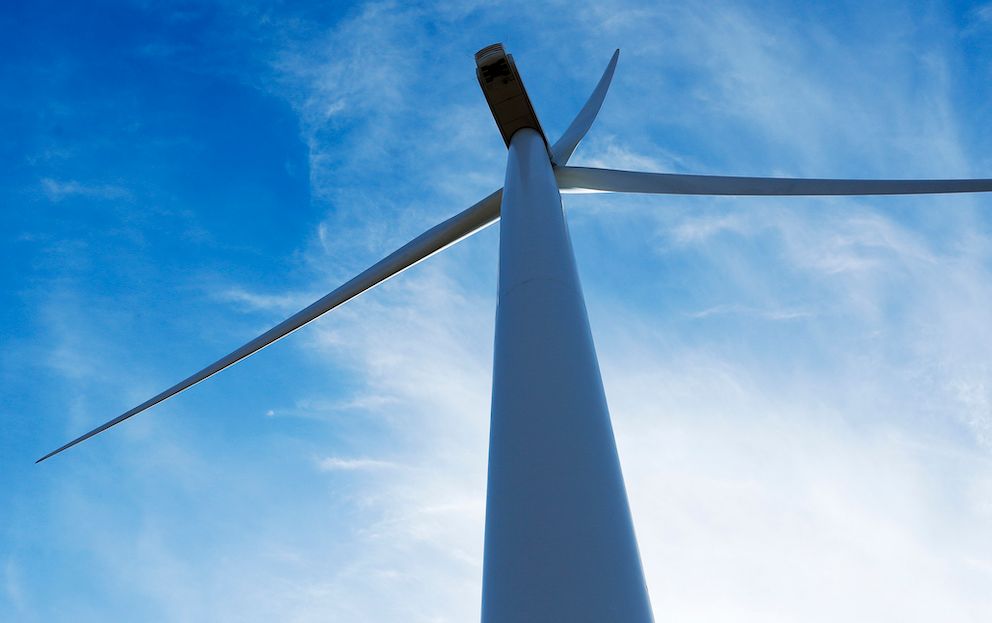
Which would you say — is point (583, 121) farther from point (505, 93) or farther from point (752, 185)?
point (752, 185)

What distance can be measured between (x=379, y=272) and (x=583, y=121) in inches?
223

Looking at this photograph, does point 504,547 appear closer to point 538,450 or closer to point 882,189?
point 538,450

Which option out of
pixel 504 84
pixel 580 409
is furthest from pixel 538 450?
pixel 504 84

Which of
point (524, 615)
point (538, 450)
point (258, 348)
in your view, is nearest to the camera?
point (524, 615)

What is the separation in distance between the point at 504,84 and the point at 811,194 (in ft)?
16.1

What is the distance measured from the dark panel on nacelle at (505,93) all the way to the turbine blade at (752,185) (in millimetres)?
1145

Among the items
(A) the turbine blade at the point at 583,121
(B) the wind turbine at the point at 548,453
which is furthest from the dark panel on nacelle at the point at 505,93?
(B) the wind turbine at the point at 548,453

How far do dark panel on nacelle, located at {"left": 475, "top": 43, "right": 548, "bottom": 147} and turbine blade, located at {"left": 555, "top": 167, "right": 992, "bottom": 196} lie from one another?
1145mm

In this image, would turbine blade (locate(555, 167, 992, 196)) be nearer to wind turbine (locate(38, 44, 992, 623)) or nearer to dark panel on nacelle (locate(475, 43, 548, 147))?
dark panel on nacelle (locate(475, 43, 548, 147))

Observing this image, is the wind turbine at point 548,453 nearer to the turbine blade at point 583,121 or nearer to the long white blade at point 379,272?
the long white blade at point 379,272

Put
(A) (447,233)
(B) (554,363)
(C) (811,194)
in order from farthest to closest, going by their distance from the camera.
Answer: (A) (447,233) < (C) (811,194) < (B) (554,363)

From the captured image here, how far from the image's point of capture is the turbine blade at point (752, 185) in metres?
11.5

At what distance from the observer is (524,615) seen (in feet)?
14.2

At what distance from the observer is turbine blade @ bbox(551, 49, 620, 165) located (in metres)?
13.6
